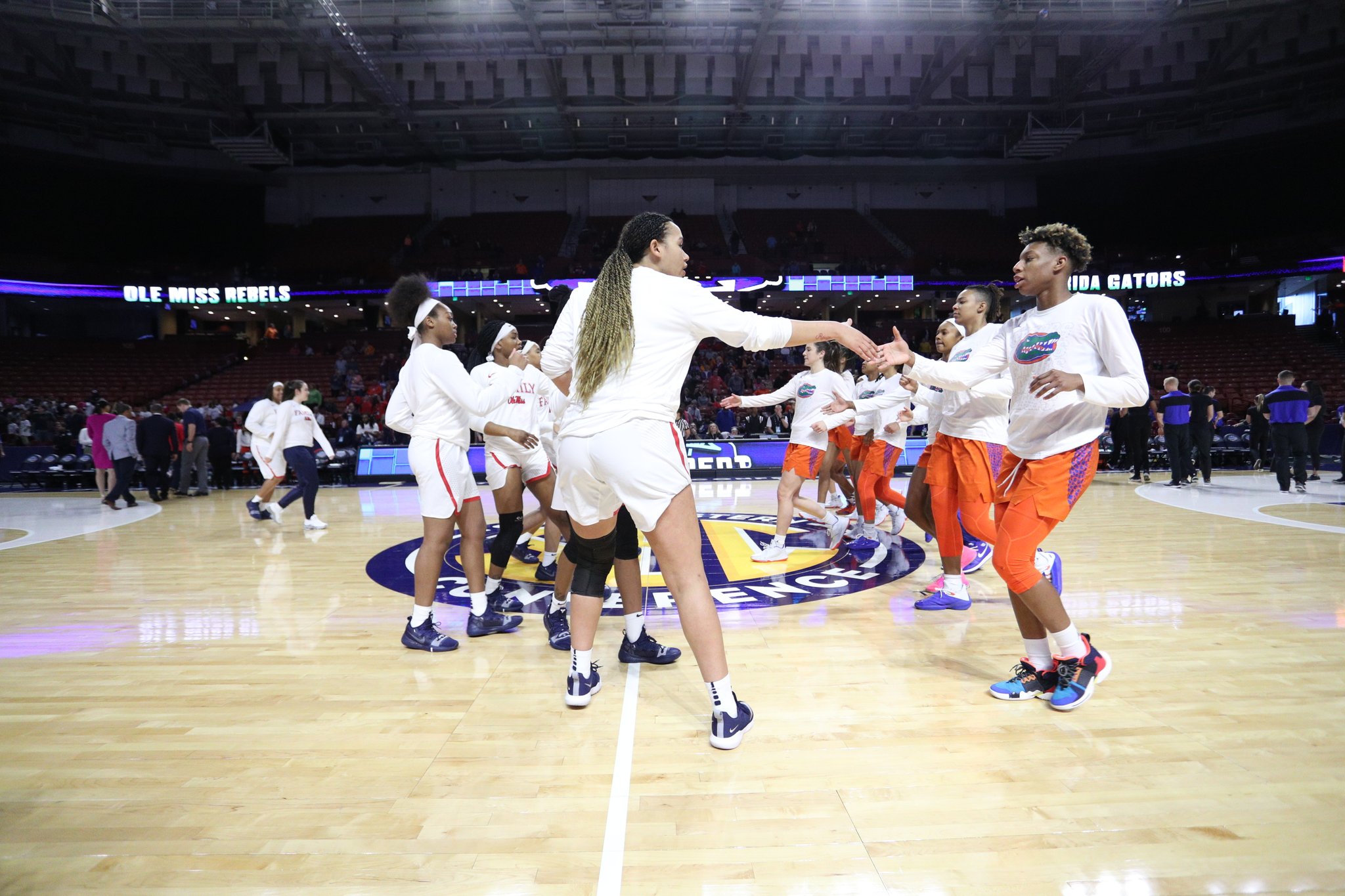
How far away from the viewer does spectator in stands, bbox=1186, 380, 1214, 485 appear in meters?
10.8

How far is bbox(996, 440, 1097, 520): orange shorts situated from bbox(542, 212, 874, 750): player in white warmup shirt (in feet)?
2.72

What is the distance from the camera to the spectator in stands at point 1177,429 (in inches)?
414

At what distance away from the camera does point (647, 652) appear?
139 inches

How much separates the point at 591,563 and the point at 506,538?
Result: 200cm

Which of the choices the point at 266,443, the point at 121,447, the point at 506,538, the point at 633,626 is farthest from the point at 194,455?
the point at 633,626

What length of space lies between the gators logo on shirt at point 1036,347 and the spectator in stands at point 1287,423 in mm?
9111

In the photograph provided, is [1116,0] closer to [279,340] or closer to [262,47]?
[262,47]

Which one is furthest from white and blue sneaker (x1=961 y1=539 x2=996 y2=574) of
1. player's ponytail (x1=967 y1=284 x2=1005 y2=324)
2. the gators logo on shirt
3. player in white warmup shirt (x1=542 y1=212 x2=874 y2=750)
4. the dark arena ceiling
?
the dark arena ceiling

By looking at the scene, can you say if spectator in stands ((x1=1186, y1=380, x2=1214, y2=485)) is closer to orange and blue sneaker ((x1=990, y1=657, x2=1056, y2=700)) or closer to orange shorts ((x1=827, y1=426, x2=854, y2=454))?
orange shorts ((x1=827, y1=426, x2=854, y2=454))

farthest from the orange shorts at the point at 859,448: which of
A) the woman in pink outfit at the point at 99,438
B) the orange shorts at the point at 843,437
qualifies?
the woman in pink outfit at the point at 99,438

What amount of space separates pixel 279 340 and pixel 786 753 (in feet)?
95.3

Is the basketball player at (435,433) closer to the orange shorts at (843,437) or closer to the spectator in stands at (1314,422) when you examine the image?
the orange shorts at (843,437)

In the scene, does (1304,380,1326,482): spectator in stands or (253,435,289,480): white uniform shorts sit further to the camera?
(1304,380,1326,482): spectator in stands

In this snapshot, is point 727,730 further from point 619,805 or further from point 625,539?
point 625,539
